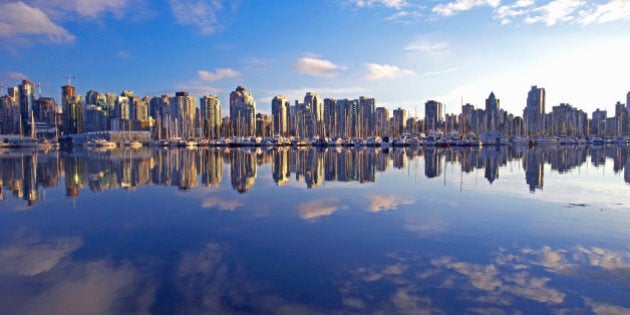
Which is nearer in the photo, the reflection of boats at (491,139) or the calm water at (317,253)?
the calm water at (317,253)

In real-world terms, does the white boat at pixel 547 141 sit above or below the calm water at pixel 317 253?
above

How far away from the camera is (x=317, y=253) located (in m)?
11.1

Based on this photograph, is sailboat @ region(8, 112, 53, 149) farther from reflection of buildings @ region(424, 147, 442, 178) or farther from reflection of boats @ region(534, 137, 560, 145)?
reflection of boats @ region(534, 137, 560, 145)

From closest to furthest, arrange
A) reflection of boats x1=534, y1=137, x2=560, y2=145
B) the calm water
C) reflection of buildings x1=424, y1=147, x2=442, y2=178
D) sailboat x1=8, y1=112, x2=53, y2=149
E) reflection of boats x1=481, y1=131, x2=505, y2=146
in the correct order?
the calm water → reflection of buildings x1=424, y1=147, x2=442, y2=178 → sailboat x1=8, y1=112, x2=53, y2=149 → reflection of boats x1=481, y1=131, x2=505, y2=146 → reflection of boats x1=534, y1=137, x2=560, y2=145

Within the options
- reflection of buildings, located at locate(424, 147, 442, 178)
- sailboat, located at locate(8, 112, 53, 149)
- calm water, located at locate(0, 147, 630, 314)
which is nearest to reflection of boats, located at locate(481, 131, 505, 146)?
reflection of buildings, located at locate(424, 147, 442, 178)

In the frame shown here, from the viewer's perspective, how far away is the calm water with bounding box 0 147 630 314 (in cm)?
802

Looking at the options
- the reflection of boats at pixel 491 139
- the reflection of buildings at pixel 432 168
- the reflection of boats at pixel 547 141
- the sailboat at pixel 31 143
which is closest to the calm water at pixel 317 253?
the reflection of buildings at pixel 432 168

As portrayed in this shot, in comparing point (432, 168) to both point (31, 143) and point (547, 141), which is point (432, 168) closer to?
point (547, 141)

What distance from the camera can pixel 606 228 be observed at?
1415 centimetres

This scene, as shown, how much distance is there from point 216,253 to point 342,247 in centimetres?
354

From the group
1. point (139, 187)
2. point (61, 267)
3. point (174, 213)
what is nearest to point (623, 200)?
point (174, 213)

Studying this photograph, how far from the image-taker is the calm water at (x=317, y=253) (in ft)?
26.3

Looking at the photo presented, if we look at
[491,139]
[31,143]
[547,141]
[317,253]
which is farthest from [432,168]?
[31,143]

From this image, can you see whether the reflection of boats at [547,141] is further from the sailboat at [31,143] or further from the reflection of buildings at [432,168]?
the sailboat at [31,143]
